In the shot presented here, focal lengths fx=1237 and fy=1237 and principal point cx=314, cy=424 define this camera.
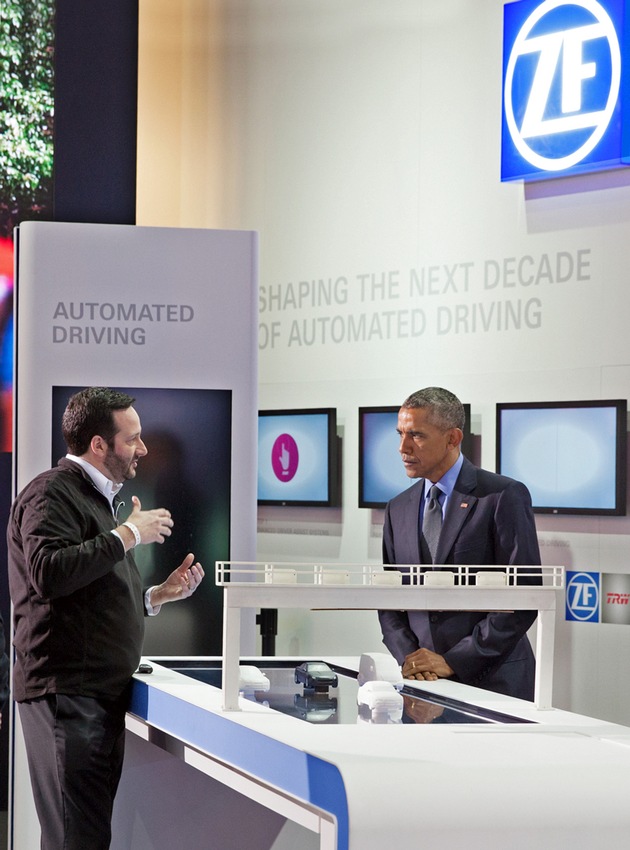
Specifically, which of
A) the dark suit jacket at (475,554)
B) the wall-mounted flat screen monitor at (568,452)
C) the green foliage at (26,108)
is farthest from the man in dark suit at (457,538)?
the green foliage at (26,108)

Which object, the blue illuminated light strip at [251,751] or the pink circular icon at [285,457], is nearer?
the blue illuminated light strip at [251,751]

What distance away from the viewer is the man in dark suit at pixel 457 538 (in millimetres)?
3666

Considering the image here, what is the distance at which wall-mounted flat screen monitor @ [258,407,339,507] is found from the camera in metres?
6.64

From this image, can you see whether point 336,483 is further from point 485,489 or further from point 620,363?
point 485,489

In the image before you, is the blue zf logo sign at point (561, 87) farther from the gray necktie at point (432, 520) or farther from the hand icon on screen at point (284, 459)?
the hand icon on screen at point (284, 459)

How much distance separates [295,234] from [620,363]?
240cm

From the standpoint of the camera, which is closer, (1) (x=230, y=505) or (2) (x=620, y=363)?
(1) (x=230, y=505)

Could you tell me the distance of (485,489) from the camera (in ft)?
13.0

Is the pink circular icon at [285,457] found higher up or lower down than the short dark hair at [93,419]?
lower down

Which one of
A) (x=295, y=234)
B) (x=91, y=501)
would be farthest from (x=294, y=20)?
(x=91, y=501)

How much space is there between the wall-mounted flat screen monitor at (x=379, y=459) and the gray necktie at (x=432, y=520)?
2.22 meters

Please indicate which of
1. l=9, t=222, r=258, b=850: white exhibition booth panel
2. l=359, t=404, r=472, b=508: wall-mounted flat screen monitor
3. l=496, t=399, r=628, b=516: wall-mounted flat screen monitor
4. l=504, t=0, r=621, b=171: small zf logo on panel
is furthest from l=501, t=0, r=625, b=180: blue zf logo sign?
l=9, t=222, r=258, b=850: white exhibition booth panel

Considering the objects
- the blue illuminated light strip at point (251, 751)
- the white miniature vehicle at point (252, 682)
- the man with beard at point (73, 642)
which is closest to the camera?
the blue illuminated light strip at point (251, 751)

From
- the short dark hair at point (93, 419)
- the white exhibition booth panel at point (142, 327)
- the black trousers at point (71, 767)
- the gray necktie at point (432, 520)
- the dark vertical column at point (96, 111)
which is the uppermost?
the dark vertical column at point (96, 111)
